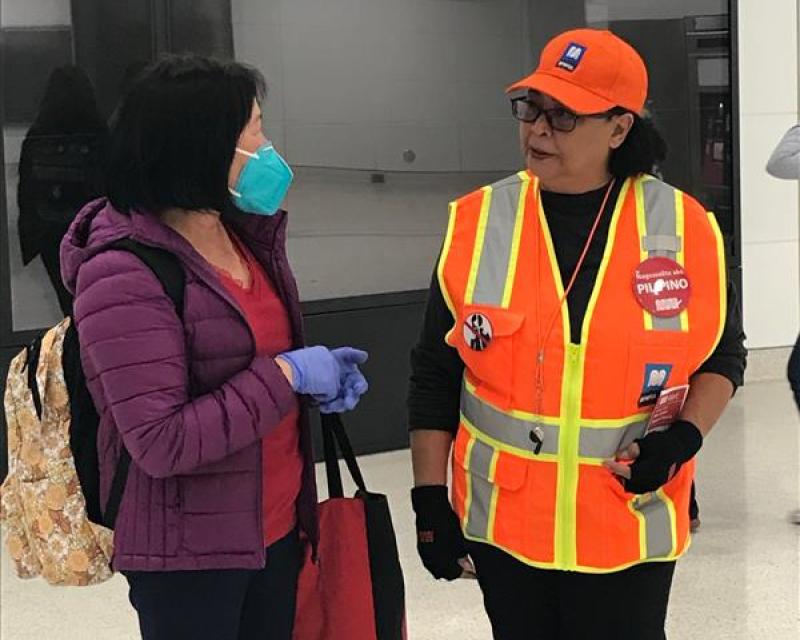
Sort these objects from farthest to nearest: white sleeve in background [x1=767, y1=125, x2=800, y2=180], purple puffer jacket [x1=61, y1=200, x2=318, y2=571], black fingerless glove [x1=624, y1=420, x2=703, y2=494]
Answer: white sleeve in background [x1=767, y1=125, x2=800, y2=180]
black fingerless glove [x1=624, y1=420, x2=703, y2=494]
purple puffer jacket [x1=61, y1=200, x2=318, y2=571]

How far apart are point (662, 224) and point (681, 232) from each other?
0.11 feet

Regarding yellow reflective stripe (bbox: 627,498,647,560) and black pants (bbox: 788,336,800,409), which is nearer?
yellow reflective stripe (bbox: 627,498,647,560)

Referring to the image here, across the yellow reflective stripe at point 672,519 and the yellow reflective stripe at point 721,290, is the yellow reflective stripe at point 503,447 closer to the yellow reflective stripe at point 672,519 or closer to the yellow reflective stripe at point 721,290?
the yellow reflective stripe at point 672,519

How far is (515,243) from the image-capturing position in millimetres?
1856

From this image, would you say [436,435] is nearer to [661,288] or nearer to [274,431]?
[274,431]

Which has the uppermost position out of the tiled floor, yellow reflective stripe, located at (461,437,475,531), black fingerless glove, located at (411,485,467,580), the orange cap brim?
the orange cap brim

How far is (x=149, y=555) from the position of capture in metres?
1.73

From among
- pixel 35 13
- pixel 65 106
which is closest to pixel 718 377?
pixel 65 106

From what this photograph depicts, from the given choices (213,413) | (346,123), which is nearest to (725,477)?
(346,123)

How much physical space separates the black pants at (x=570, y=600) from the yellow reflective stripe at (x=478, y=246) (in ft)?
1.39

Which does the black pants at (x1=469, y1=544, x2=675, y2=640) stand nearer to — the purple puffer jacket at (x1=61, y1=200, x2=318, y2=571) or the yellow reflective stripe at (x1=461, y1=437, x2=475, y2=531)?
the yellow reflective stripe at (x1=461, y1=437, x2=475, y2=531)

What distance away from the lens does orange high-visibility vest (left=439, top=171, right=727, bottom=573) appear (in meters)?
1.79

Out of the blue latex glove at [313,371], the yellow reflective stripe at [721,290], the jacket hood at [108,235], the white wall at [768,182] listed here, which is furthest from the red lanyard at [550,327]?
the white wall at [768,182]

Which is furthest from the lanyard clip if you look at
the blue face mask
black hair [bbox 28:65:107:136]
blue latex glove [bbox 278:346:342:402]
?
black hair [bbox 28:65:107:136]
